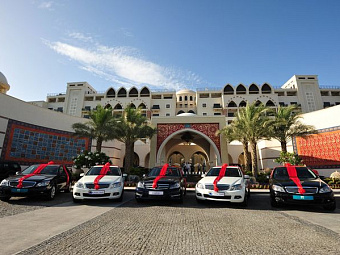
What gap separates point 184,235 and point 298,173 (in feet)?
18.7

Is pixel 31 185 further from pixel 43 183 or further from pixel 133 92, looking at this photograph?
pixel 133 92

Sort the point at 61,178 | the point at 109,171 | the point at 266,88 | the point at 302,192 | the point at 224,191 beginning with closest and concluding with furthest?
the point at 302,192 → the point at 224,191 → the point at 109,171 → the point at 61,178 → the point at 266,88

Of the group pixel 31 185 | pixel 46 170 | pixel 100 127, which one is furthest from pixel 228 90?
pixel 31 185

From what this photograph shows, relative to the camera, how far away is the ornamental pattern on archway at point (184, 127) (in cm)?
2075

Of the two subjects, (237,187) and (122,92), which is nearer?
(237,187)

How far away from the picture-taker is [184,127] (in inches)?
833

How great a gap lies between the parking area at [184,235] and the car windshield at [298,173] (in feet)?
6.09

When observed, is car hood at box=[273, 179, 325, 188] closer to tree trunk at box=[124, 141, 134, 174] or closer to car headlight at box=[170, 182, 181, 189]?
car headlight at box=[170, 182, 181, 189]

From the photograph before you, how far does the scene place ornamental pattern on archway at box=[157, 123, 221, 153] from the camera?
20750 millimetres

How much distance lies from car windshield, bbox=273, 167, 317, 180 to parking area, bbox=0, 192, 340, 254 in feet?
6.09

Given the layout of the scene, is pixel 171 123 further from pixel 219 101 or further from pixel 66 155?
pixel 219 101

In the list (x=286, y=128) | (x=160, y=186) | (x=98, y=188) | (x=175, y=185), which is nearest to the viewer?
(x=98, y=188)

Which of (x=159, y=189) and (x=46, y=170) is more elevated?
(x=46, y=170)

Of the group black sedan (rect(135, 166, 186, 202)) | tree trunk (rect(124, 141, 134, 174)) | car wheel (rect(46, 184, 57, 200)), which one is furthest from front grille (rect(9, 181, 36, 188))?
tree trunk (rect(124, 141, 134, 174))
